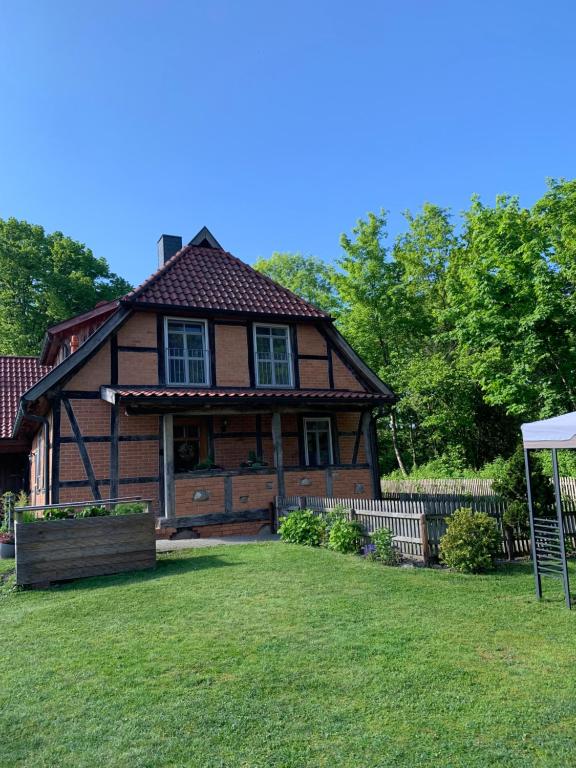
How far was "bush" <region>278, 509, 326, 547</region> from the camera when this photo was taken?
11361 millimetres

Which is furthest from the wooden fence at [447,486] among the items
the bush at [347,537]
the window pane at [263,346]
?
the bush at [347,537]

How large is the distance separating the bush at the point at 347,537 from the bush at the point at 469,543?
1717 millimetres

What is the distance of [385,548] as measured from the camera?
9.55 m

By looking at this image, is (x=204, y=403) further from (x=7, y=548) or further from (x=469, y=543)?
(x=469, y=543)

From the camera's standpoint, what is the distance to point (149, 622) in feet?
21.3

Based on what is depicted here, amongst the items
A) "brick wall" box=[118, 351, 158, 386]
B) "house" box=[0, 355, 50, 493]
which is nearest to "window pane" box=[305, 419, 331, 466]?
"brick wall" box=[118, 351, 158, 386]

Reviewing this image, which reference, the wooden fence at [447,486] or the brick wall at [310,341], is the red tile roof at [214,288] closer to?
the brick wall at [310,341]

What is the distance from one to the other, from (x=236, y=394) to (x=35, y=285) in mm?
24566

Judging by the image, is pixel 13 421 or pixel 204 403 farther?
pixel 13 421

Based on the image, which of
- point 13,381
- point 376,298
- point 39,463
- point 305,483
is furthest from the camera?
point 376,298

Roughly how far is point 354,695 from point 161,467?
416 inches

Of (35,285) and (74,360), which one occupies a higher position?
(35,285)

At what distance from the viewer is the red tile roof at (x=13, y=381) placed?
1958 cm

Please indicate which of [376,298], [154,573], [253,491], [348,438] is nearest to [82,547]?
[154,573]
